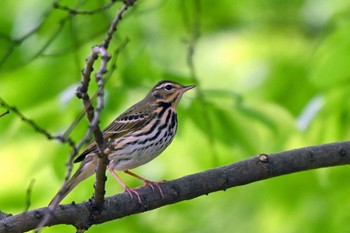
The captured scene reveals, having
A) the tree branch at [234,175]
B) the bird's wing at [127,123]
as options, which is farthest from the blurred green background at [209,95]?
the tree branch at [234,175]

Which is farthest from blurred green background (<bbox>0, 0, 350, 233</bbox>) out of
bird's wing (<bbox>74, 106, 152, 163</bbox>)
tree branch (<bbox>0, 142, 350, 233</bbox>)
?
tree branch (<bbox>0, 142, 350, 233</bbox>)

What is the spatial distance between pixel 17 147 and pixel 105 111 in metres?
1.83

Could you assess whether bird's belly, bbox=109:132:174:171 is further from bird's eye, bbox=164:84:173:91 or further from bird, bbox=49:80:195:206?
bird's eye, bbox=164:84:173:91

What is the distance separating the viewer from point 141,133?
696cm

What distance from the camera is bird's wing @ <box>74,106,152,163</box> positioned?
6.96 meters

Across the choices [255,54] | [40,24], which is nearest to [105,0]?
[40,24]

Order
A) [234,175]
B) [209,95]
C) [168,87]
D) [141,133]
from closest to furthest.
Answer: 1. [234,175]
2. [209,95]
3. [141,133]
4. [168,87]

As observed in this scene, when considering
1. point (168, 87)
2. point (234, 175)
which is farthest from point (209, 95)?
point (234, 175)

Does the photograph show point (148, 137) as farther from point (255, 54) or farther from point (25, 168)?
point (255, 54)

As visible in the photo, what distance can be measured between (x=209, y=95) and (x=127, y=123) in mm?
718

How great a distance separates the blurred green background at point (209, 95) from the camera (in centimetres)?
678

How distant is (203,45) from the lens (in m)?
10.3

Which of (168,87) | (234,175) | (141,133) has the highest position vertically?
(168,87)

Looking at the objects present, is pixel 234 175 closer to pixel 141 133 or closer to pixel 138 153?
pixel 138 153
